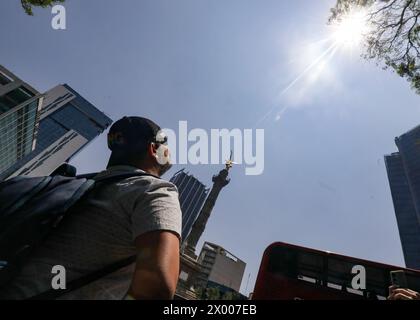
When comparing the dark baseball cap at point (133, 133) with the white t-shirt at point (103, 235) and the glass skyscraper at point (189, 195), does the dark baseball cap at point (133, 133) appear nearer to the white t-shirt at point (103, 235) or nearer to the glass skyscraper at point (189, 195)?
the white t-shirt at point (103, 235)

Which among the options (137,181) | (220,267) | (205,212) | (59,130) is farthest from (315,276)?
(59,130)

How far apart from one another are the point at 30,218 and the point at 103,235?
0.30 m

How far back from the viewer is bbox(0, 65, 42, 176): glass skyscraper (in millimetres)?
48781

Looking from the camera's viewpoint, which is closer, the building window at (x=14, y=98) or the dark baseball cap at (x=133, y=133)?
the dark baseball cap at (x=133, y=133)

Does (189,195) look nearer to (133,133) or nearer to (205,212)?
(205,212)

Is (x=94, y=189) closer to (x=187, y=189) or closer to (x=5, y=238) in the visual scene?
(x=5, y=238)

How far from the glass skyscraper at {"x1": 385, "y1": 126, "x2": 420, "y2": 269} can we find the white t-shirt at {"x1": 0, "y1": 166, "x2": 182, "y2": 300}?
10722 centimetres

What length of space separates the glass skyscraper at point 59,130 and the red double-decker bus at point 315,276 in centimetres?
8776

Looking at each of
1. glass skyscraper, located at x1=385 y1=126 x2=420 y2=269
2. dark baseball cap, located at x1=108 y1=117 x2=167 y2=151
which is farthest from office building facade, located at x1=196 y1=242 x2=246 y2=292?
dark baseball cap, located at x1=108 y1=117 x2=167 y2=151

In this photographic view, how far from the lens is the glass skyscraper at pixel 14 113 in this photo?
48.8 m

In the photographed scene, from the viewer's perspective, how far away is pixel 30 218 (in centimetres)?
107

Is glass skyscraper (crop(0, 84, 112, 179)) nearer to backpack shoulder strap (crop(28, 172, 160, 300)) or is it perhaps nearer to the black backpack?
the black backpack

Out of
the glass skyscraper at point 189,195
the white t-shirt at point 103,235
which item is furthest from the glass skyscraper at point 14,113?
the glass skyscraper at point 189,195

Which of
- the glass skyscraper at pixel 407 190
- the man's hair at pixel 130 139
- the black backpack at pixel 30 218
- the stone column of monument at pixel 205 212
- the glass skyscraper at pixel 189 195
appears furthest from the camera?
the glass skyscraper at pixel 189 195
